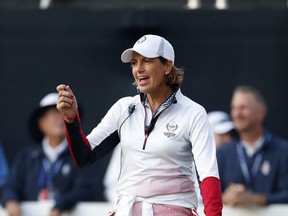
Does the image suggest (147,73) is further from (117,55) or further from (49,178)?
(117,55)

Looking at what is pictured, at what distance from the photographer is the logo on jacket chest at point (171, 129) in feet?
20.8

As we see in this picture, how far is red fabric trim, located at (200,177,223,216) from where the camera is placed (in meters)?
6.09

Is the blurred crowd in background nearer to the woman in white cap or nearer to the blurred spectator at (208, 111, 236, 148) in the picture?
the blurred spectator at (208, 111, 236, 148)

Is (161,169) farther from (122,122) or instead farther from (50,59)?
(50,59)

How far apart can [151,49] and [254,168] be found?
10.1ft

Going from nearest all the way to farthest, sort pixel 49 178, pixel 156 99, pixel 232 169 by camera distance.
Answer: pixel 156 99 → pixel 232 169 → pixel 49 178

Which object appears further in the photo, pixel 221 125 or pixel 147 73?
pixel 221 125

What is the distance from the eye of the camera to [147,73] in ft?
21.0

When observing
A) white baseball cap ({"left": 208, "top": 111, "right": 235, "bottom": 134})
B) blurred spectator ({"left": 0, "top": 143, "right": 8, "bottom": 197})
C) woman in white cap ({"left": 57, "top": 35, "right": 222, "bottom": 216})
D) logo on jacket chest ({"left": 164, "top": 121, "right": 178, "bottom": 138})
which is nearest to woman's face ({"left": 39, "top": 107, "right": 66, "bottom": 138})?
blurred spectator ({"left": 0, "top": 143, "right": 8, "bottom": 197})

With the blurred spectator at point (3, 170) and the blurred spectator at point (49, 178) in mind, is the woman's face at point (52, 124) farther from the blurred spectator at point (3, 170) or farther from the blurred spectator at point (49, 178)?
the blurred spectator at point (3, 170)

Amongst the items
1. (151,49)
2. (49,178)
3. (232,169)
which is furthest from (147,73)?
(49,178)

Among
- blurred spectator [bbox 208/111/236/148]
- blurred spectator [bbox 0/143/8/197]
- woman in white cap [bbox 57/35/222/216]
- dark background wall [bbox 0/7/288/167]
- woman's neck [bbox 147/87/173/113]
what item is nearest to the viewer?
woman in white cap [bbox 57/35/222/216]

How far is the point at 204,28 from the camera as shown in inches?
421

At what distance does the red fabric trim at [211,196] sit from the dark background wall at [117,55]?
4467 millimetres
